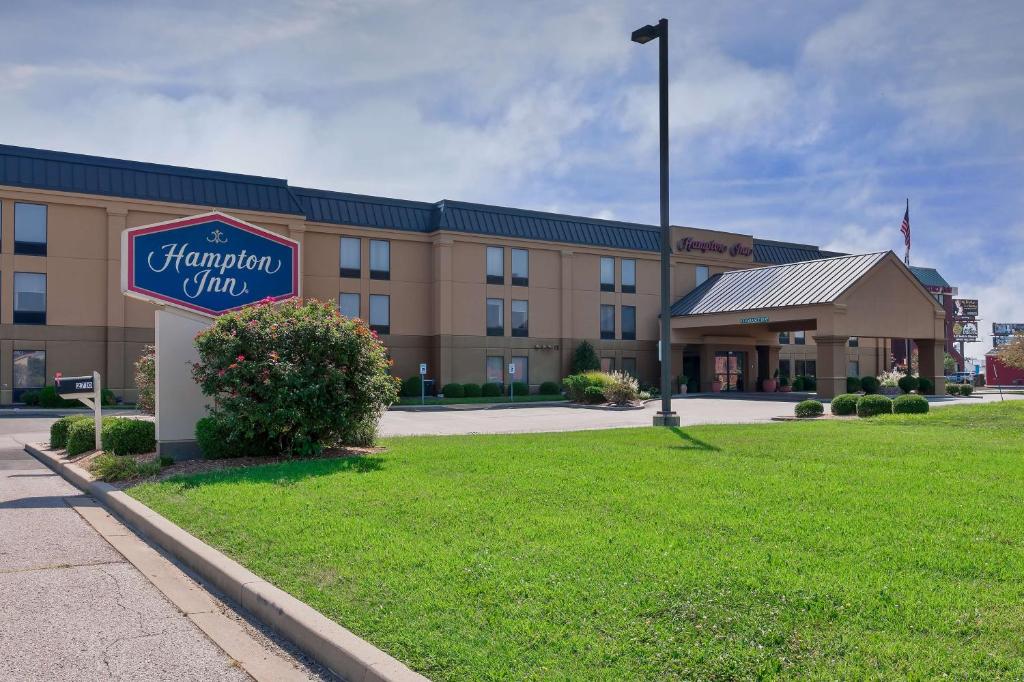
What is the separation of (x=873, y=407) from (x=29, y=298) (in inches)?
1272

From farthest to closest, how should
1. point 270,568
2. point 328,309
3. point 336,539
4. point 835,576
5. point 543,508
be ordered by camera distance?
point 328,309
point 543,508
point 336,539
point 270,568
point 835,576

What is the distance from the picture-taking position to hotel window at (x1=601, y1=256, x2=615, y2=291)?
4669 cm

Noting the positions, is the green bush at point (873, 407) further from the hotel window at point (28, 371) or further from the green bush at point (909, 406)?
the hotel window at point (28, 371)

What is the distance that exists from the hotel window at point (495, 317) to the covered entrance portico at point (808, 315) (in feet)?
33.2

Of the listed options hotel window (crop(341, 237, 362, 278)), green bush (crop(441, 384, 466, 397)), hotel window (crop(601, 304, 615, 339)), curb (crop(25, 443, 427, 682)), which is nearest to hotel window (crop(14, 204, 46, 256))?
hotel window (crop(341, 237, 362, 278))

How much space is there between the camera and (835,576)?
539cm

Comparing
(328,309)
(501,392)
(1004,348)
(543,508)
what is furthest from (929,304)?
(543,508)

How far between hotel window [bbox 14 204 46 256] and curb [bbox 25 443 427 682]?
29114 mm

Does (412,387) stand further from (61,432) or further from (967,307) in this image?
(967,307)

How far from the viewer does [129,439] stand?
1410cm

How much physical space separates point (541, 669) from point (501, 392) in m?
37.5

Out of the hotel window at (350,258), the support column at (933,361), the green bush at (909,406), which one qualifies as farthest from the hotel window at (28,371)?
the support column at (933,361)

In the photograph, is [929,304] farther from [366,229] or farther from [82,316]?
[82,316]

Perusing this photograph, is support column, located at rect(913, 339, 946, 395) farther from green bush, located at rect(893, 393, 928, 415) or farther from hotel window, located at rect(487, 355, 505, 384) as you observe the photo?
hotel window, located at rect(487, 355, 505, 384)
